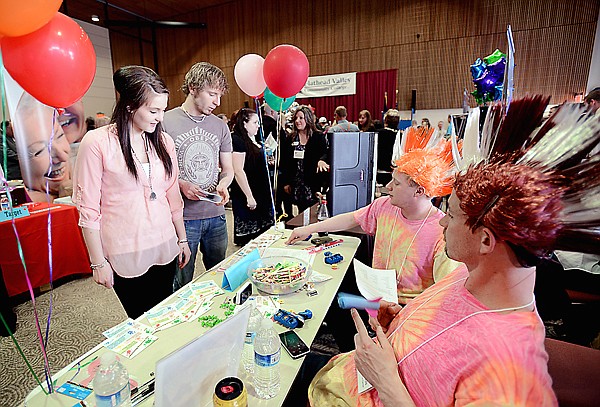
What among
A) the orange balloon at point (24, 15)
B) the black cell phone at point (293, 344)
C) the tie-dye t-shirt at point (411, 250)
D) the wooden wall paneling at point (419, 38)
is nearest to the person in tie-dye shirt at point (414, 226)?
the tie-dye t-shirt at point (411, 250)

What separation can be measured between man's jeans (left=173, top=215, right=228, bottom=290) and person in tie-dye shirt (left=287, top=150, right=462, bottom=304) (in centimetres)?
95

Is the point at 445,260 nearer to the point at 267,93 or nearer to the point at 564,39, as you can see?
the point at 267,93

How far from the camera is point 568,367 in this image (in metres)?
1.06

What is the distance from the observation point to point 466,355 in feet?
2.33

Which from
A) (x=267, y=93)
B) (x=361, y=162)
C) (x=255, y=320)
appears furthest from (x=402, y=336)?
(x=267, y=93)

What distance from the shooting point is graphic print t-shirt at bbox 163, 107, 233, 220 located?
70.5 inches

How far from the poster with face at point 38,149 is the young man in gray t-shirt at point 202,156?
67cm

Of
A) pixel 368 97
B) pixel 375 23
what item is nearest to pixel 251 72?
pixel 368 97

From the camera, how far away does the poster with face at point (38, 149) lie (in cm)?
225

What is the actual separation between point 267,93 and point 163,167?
1846mm

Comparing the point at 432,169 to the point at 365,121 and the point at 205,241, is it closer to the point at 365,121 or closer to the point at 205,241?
the point at 205,241

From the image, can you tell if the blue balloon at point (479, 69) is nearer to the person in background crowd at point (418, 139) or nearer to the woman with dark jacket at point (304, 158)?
the person in background crowd at point (418, 139)

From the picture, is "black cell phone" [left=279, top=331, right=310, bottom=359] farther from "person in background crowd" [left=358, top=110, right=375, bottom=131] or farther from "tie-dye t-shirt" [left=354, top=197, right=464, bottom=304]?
"person in background crowd" [left=358, top=110, right=375, bottom=131]

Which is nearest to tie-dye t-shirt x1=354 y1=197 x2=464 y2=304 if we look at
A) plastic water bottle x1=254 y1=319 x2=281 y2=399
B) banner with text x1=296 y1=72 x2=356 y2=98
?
plastic water bottle x1=254 y1=319 x2=281 y2=399
